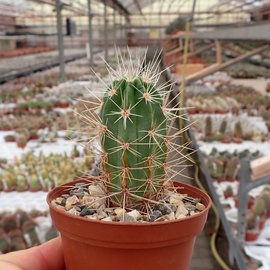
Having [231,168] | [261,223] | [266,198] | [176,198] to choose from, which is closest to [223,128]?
[231,168]

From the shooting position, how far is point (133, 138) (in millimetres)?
647

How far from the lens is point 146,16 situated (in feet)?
86.4

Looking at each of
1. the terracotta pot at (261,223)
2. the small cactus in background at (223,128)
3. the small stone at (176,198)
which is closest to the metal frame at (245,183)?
the terracotta pot at (261,223)

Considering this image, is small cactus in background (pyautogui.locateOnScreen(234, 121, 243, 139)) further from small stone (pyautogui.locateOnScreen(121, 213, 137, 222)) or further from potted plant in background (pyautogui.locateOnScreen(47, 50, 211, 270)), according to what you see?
small stone (pyautogui.locateOnScreen(121, 213, 137, 222))

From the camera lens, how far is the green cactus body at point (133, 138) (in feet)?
2.12

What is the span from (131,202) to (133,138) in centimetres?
12

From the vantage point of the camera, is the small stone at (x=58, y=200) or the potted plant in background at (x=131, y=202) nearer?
the potted plant in background at (x=131, y=202)

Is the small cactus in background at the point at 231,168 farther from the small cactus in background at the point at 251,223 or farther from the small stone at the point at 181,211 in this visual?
the small stone at the point at 181,211

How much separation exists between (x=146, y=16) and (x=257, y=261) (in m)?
25.6

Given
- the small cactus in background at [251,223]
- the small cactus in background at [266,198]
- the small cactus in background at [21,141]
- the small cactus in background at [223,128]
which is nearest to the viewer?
the small cactus in background at [251,223]

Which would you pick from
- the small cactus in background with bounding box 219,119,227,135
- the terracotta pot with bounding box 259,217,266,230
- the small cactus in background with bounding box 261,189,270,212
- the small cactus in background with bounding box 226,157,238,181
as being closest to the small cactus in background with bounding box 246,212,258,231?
the terracotta pot with bounding box 259,217,266,230

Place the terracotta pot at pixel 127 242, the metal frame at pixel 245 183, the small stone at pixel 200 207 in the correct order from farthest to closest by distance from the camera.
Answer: the metal frame at pixel 245 183 < the small stone at pixel 200 207 < the terracotta pot at pixel 127 242

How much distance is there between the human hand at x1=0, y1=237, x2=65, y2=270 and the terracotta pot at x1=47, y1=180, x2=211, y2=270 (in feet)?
0.32

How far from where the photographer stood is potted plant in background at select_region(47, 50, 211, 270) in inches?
23.1
